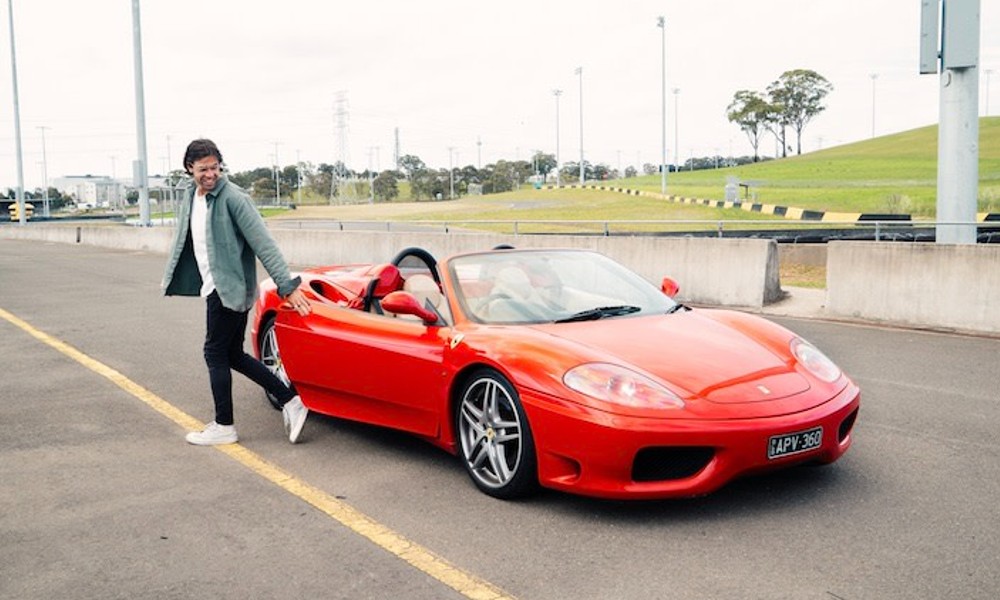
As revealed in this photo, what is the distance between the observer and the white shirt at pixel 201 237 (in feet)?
19.4

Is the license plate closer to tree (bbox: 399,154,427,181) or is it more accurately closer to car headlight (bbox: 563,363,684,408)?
car headlight (bbox: 563,363,684,408)

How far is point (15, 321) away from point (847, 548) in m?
10.9

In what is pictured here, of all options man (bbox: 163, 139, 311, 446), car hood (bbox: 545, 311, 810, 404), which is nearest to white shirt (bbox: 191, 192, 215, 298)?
man (bbox: 163, 139, 311, 446)

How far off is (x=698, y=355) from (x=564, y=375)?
29.0 inches

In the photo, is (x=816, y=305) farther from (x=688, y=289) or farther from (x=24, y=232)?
(x=24, y=232)

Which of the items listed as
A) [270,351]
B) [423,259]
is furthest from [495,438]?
[270,351]

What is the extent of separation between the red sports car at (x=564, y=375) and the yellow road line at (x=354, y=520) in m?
0.62

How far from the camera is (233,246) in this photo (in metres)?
5.89

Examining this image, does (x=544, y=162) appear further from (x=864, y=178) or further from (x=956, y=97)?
(x=956, y=97)

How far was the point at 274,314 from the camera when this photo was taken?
6.96 metres

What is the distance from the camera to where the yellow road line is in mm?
3738

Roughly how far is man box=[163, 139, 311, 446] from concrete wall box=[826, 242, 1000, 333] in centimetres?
730

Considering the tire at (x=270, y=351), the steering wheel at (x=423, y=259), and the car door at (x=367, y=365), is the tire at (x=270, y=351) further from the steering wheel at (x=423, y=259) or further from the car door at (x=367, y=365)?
the steering wheel at (x=423, y=259)

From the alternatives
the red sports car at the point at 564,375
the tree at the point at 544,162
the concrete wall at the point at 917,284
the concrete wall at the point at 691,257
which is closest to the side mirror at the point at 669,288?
the red sports car at the point at 564,375
